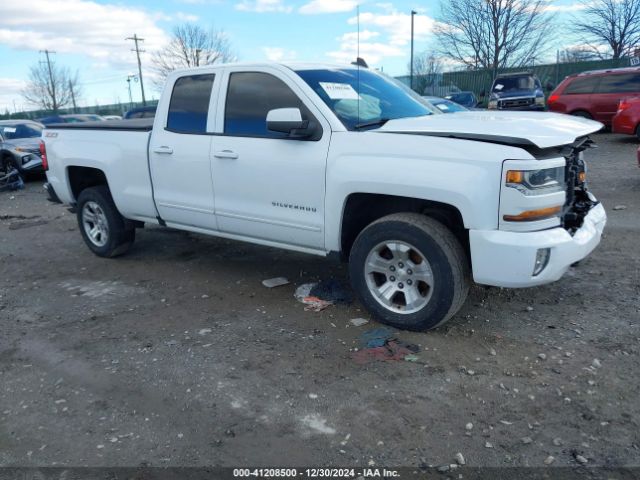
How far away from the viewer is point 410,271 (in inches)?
150

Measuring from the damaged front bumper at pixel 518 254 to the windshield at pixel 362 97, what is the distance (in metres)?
1.30

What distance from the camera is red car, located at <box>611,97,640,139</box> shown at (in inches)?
501

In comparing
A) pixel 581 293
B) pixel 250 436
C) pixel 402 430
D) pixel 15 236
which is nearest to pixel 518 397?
pixel 402 430

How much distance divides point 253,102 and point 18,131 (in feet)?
41.2

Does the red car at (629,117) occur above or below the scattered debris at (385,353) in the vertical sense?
above

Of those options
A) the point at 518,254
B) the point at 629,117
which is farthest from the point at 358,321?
the point at 629,117

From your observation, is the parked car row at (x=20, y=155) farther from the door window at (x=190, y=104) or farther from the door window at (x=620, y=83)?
the door window at (x=620, y=83)

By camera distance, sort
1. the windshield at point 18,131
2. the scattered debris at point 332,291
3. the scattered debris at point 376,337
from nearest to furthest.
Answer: the scattered debris at point 376,337 → the scattered debris at point 332,291 → the windshield at point 18,131

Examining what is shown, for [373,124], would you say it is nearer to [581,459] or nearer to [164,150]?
[164,150]

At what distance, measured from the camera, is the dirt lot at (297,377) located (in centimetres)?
274

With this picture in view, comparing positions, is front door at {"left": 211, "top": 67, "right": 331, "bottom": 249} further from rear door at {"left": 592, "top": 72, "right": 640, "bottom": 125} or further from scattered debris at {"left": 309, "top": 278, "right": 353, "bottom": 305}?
rear door at {"left": 592, "top": 72, "right": 640, "bottom": 125}

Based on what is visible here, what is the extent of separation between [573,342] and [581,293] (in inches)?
38.3

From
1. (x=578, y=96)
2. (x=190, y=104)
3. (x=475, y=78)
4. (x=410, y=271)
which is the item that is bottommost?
(x=410, y=271)

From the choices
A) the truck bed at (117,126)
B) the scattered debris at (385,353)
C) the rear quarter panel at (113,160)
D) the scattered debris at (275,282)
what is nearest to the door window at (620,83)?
the scattered debris at (275,282)
